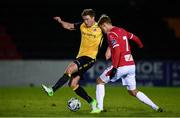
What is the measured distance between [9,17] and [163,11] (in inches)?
265

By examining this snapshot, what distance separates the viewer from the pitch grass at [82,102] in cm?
1197

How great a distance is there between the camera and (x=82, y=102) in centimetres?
1504

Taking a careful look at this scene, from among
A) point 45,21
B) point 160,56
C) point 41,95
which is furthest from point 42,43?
point 41,95

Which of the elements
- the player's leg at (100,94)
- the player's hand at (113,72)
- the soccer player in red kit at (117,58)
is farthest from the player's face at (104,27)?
the player's leg at (100,94)

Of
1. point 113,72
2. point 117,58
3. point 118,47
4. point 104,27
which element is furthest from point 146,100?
point 104,27

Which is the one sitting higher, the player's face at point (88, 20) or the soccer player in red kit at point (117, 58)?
the player's face at point (88, 20)

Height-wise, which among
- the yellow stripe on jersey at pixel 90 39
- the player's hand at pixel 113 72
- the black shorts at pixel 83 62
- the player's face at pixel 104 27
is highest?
the player's face at pixel 104 27

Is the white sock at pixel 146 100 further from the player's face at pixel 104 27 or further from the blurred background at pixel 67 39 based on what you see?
the blurred background at pixel 67 39

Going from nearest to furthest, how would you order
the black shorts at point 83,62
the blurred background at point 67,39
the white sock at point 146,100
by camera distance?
the white sock at point 146,100
the black shorts at point 83,62
the blurred background at point 67,39

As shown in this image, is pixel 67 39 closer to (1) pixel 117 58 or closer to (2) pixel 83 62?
(2) pixel 83 62

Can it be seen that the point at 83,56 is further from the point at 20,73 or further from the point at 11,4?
the point at 11,4

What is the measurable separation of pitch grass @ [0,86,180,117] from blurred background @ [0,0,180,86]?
6.29ft

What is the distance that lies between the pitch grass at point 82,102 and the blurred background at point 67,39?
6.29ft

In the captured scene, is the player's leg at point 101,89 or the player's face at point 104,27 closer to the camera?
the player's face at point 104,27
